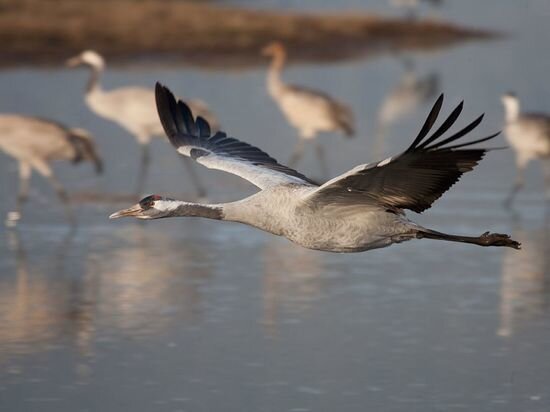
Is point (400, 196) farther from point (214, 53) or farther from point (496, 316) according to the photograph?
point (214, 53)

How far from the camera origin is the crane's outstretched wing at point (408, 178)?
262 inches

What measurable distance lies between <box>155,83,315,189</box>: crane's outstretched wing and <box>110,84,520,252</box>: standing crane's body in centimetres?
2

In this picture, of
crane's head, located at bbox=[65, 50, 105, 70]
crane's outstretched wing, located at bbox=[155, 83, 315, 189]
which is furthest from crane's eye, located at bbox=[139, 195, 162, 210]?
crane's head, located at bbox=[65, 50, 105, 70]

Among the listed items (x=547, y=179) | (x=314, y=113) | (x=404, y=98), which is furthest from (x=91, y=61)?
(x=547, y=179)

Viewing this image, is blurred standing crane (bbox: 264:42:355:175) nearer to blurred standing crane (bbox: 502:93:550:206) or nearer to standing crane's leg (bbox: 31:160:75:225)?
blurred standing crane (bbox: 502:93:550:206)

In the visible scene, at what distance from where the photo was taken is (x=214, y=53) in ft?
79.5

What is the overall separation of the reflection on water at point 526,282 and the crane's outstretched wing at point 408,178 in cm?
218

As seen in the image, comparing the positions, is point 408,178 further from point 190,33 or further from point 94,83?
point 190,33

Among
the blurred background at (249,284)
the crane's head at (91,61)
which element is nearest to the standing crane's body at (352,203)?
the blurred background at (249,284)

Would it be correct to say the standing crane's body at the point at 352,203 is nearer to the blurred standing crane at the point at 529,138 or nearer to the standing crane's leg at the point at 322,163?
the blurred standing crane at the point at 529,138

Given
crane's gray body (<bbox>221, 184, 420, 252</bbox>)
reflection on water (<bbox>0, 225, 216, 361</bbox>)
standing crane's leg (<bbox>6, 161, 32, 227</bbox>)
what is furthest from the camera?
standing crane's leg (<bbox>6, 161, 32, 227</bbox>)

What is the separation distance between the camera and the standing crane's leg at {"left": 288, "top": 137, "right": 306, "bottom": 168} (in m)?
15.4

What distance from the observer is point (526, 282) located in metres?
10.6

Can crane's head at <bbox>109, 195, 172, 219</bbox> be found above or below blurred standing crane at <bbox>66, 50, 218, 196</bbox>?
below
